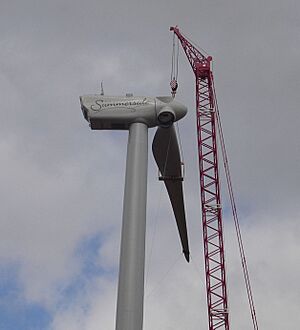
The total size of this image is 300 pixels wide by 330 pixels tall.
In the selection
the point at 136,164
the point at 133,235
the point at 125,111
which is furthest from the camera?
the point at 125,111

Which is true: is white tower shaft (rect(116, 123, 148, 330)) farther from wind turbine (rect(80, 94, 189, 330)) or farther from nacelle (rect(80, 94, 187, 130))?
nacelle (rect(80, 94, 187, 130))

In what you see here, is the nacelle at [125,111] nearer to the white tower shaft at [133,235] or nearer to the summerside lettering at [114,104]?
the summerside lettering at [114,104]

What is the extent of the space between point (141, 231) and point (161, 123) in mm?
4345

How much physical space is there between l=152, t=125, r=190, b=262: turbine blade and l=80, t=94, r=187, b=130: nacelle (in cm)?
80

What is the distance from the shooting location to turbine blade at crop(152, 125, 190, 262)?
65.4 feet

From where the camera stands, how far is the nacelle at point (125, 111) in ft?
60.6

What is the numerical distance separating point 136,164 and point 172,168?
377 cm

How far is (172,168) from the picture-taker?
21.3 m

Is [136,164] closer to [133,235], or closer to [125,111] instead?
[125,111]

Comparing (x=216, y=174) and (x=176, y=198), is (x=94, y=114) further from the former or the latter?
(x=216, y=174)

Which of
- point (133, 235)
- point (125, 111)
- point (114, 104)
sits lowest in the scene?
point (133, 235)

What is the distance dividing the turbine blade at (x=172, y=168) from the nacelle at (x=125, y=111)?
80 cm

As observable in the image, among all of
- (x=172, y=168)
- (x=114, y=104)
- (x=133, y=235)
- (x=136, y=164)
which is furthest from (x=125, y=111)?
(x=133, y=235)

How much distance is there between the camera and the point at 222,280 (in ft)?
161
